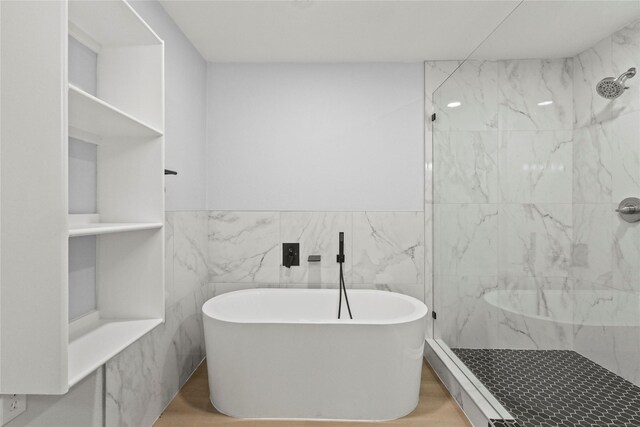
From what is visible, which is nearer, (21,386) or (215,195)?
(21,386)

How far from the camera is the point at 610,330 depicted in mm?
1186

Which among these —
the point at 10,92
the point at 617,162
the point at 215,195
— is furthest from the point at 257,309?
the point at 617,162

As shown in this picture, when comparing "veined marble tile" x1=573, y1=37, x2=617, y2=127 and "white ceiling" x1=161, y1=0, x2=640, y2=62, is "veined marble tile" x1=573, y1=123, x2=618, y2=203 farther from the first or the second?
"white ceiling" x1=161, y1=0, x2=640, y2=62

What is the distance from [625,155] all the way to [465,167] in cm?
101

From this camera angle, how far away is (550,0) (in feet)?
4.65

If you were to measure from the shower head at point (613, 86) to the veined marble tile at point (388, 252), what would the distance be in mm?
1561

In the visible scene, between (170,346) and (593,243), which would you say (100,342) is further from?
(593,243)

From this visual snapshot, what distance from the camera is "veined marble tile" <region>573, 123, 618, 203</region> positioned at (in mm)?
1172

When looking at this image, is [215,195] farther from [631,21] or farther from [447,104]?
[631,21]

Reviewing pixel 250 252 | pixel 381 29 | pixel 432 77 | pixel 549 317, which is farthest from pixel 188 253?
pixel 432 77

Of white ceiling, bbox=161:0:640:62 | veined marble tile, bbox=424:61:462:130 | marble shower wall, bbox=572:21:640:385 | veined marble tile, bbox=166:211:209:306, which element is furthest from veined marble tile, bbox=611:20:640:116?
veined marble tile, bbox=166:211:209:306

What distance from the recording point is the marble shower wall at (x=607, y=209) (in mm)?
1104

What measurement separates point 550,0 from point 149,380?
2.62 meters

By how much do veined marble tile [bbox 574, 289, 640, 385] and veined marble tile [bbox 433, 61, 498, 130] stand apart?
95 centimetres
